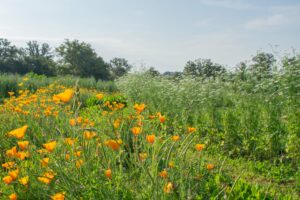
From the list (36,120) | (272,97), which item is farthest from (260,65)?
(36,120)

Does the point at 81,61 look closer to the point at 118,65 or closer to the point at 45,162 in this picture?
the point at 118,65

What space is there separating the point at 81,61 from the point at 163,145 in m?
36.9

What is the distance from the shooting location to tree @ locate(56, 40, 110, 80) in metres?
37.8

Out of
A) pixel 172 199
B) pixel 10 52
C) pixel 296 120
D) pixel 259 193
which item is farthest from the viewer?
pixel 10 52

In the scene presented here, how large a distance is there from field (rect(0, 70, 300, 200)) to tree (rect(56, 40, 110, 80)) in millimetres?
30608

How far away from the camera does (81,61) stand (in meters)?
37.9

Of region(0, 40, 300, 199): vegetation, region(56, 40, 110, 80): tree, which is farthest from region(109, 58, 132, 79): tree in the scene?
region(0, 40, 300, 199): vegetation

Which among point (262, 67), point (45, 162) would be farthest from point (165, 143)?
point (262, 67)

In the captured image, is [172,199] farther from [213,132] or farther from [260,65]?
[260,65]

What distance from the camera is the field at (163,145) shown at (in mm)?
2102

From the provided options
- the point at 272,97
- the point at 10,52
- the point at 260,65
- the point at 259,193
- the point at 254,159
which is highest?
the point at 10,52

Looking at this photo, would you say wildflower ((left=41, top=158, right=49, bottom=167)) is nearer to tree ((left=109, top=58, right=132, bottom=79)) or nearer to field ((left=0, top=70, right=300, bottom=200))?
field ((left=0, top=70, right=300, bottom=200))

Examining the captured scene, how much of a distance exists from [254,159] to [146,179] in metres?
3.43

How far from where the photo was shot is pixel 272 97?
537 centimetres
